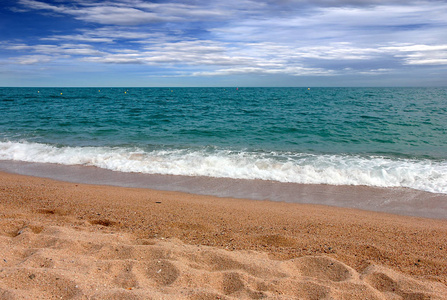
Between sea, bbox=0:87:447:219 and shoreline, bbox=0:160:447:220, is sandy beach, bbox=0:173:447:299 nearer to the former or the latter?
shoreline, bbox=0:160:447:220

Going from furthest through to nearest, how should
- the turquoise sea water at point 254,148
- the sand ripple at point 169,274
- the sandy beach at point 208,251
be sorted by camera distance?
the turquoise sea water at point 254,148 < the sandy beach at point 208,251 < the sand ripple at point 169,274

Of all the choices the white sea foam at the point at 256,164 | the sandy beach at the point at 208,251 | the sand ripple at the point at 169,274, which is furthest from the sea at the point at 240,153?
the sand ripple at the point at 169,274

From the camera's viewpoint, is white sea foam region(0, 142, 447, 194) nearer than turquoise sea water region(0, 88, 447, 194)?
Yes

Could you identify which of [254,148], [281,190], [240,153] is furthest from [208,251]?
[254,148]

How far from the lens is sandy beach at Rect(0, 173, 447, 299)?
280 centimetres

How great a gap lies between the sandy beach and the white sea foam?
2.11 m

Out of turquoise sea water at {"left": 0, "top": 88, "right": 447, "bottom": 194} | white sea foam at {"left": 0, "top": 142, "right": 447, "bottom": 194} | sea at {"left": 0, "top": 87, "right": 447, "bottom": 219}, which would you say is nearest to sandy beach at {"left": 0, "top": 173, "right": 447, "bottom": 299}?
sea at {"left": 0, "top": 87, "right": 447, "bottom": 219}

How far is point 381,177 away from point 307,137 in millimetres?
6147

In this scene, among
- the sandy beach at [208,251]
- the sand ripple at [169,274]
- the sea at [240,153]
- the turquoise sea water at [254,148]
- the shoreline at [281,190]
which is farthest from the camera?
the turquoise sea water at [254,148]

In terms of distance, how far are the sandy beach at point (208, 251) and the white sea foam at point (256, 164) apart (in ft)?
6.92

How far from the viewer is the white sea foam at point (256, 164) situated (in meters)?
7.73

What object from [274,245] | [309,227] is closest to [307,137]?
[309,227]

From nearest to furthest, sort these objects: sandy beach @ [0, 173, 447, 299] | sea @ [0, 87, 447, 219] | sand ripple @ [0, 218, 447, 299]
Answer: sand ripple @ [0, 218, 447, 299] → sandy beach @ [0, 173, 447, 299] → sea @ [0, 87, 447, 219]

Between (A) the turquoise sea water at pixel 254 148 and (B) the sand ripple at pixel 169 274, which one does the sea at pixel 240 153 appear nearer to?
(A) the turquoise sea water at pixel 254 148
